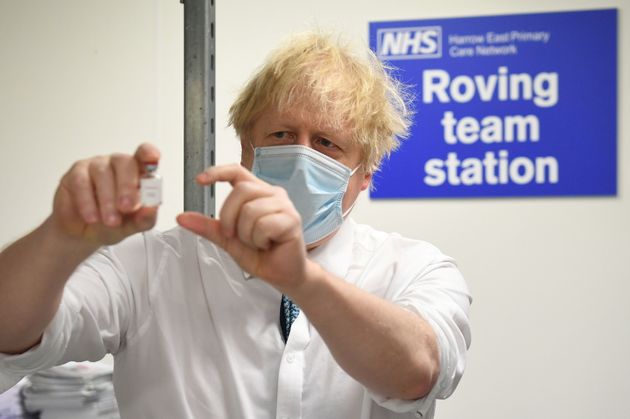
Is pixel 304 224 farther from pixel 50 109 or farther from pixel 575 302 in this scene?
pixel 50 109

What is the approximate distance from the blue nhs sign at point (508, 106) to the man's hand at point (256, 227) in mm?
1599

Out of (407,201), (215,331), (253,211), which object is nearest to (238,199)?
(253,211)

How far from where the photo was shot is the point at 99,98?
2428mm

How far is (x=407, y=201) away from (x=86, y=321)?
1498mm

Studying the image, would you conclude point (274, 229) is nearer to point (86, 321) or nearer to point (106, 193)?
point (106, 193)

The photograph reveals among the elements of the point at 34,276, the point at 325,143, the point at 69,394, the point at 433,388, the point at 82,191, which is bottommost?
the point at 69,394

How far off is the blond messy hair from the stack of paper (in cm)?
62

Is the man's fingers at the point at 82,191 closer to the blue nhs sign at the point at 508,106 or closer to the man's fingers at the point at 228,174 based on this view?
the man's fingers at the point at 228,174

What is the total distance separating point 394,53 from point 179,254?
1.39m

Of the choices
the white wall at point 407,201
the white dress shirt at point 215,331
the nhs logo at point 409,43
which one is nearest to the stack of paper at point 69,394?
the white dress shirt at point 215,331

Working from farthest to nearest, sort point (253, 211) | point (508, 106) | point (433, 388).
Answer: point (508, 106), point (433, 388), point (253, 211)

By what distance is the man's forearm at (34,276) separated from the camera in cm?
78

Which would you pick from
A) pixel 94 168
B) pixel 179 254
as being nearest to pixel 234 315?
pixel 179 254

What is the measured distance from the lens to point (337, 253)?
47.8 inches
